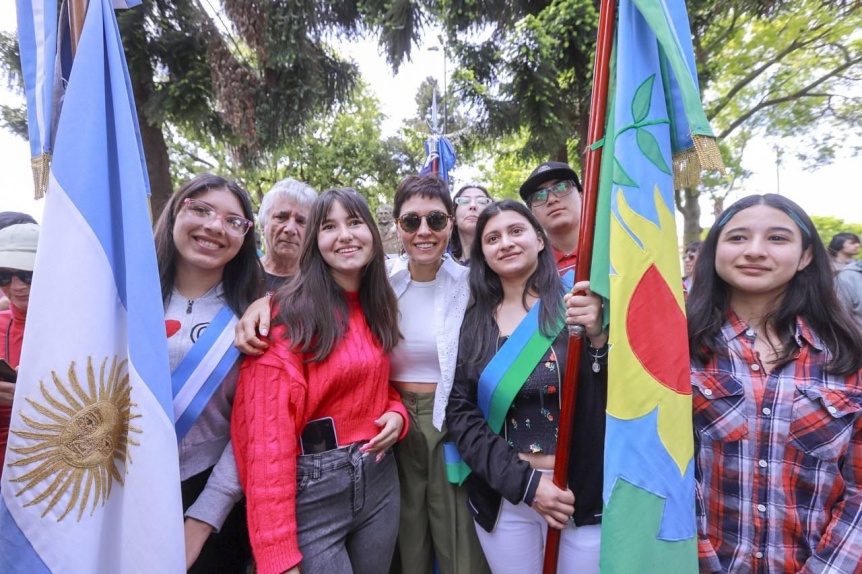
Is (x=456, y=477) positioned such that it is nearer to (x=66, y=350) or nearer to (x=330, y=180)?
(x=66, y=350)

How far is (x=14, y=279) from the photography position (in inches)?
70.7

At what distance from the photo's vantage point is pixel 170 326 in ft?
6.34

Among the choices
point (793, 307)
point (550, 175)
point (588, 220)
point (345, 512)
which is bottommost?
point (345, 512)

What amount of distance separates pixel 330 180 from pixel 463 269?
1458 centimetres

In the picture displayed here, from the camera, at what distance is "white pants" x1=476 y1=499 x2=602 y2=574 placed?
1.94 meters

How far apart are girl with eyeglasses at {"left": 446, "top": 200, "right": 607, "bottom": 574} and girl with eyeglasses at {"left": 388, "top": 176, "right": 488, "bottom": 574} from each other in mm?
143

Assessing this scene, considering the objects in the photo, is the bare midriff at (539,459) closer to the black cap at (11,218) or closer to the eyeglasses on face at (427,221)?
the eyeglasses on face at (427,221)

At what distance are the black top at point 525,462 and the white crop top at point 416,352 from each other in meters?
0.32

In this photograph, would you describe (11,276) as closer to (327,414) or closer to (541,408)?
(327,414)

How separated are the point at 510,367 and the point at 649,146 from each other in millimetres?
991

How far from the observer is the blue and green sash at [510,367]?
1998mm

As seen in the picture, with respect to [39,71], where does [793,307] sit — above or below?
below

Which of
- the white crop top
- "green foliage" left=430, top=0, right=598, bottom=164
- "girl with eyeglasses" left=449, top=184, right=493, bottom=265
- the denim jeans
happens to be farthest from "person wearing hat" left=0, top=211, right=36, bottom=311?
"green foliage" left=430, top=0, right=598, bottom=164

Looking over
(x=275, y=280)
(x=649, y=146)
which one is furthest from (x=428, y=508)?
(x=649, y=146)
